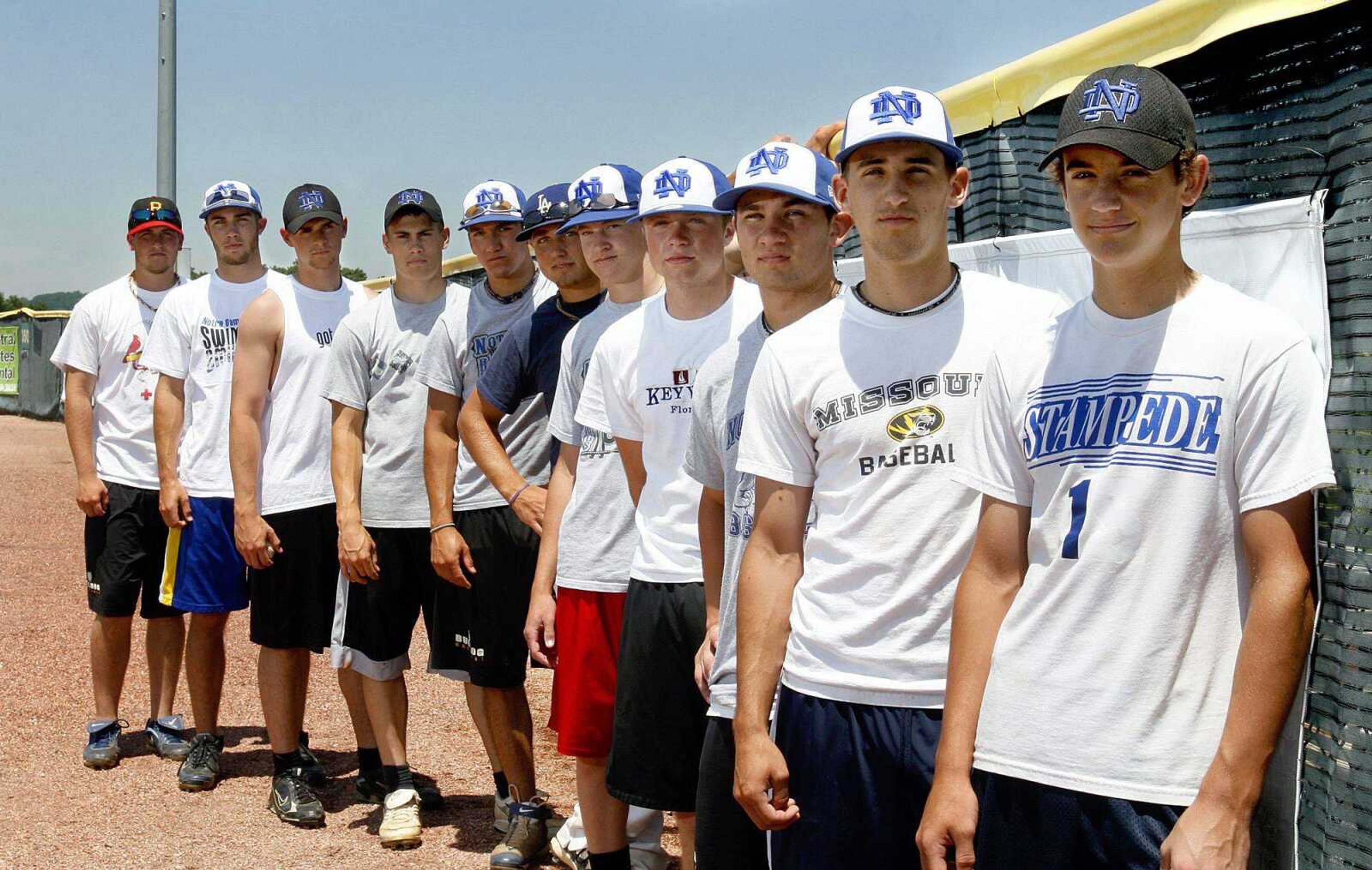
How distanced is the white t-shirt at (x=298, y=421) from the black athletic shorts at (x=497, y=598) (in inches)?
37.1

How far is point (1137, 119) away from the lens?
2221 mm

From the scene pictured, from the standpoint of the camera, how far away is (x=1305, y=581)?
2.04 meters

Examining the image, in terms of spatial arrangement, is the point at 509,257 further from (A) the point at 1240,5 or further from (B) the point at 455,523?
(A) the point at 1240,5

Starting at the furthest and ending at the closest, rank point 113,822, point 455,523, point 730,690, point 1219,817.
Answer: point 113,822 < point 455,523 < point 730,690 < point 1219,817

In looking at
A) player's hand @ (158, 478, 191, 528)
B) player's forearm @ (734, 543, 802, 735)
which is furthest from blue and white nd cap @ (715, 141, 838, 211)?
player's hand @ (158, 478, 191, 528)

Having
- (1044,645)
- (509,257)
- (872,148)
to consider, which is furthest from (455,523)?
(1044,645)

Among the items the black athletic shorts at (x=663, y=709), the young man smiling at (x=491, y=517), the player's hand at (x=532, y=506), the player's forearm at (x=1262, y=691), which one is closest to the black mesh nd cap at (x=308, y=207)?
the young man smiling at (x=491, y=517)

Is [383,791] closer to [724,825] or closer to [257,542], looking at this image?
[257,542]

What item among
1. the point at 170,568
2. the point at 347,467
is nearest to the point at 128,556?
the point at 170,568

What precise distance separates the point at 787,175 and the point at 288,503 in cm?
319

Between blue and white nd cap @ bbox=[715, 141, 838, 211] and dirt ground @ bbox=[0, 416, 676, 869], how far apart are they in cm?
278

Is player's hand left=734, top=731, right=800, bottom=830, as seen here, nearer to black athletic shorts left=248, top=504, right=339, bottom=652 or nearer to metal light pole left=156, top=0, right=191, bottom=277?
black athletic shorts left=248, top=504, right=339, bottom=652

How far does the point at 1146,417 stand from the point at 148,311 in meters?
5.77

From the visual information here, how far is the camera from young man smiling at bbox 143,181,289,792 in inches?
237
